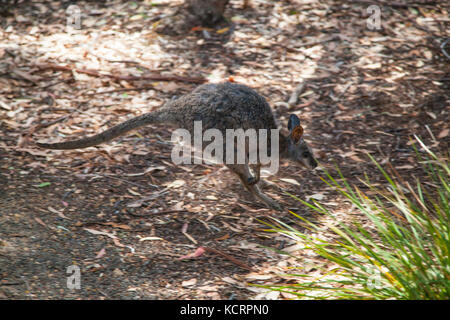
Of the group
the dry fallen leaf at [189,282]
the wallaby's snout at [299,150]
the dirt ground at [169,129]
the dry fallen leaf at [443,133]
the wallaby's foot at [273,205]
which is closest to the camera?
the dry fallen leaf at [189,282]

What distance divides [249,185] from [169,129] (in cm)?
132

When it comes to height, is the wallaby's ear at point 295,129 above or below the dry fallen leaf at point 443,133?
above

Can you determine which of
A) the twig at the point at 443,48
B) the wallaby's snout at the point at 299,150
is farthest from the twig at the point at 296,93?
the twig at the point at 443,48

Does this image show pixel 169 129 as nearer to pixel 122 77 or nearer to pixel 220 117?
pixel 122 77

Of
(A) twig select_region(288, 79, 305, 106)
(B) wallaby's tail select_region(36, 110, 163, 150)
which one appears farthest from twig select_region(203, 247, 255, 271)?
(A) twig select_region(288, 79, 305, 106)

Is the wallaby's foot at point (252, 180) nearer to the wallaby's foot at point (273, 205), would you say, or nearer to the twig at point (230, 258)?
the wallaby's foot at point (273, 205)

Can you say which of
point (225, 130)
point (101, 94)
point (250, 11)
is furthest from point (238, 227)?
point (250, 11)

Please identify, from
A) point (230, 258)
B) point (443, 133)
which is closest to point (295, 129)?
point (230, 258)

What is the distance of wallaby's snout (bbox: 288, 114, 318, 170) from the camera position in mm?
4738

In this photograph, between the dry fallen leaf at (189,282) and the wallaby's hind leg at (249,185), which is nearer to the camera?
the dry fallen leaf at (189,282)

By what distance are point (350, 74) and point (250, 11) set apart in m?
1.89

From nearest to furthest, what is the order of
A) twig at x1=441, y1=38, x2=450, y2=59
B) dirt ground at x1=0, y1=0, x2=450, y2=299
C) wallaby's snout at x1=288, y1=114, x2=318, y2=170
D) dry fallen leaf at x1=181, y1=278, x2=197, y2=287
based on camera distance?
1. dry fallen leaf at x1=181, y1=278, x2=197, y2=287
2. dirt ground at x1=0, y1=0, x2=450, y2=299
3. wallaby's snout at x1=288, y1=114, x2=318, y2=170
4. twig at x1=441, y1=38, x2=450, y2=59

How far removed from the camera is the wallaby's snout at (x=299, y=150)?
474cm

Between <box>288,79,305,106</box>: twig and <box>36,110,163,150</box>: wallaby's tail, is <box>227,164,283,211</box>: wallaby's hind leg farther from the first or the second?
<box>288,79,305,106</box>: twig
